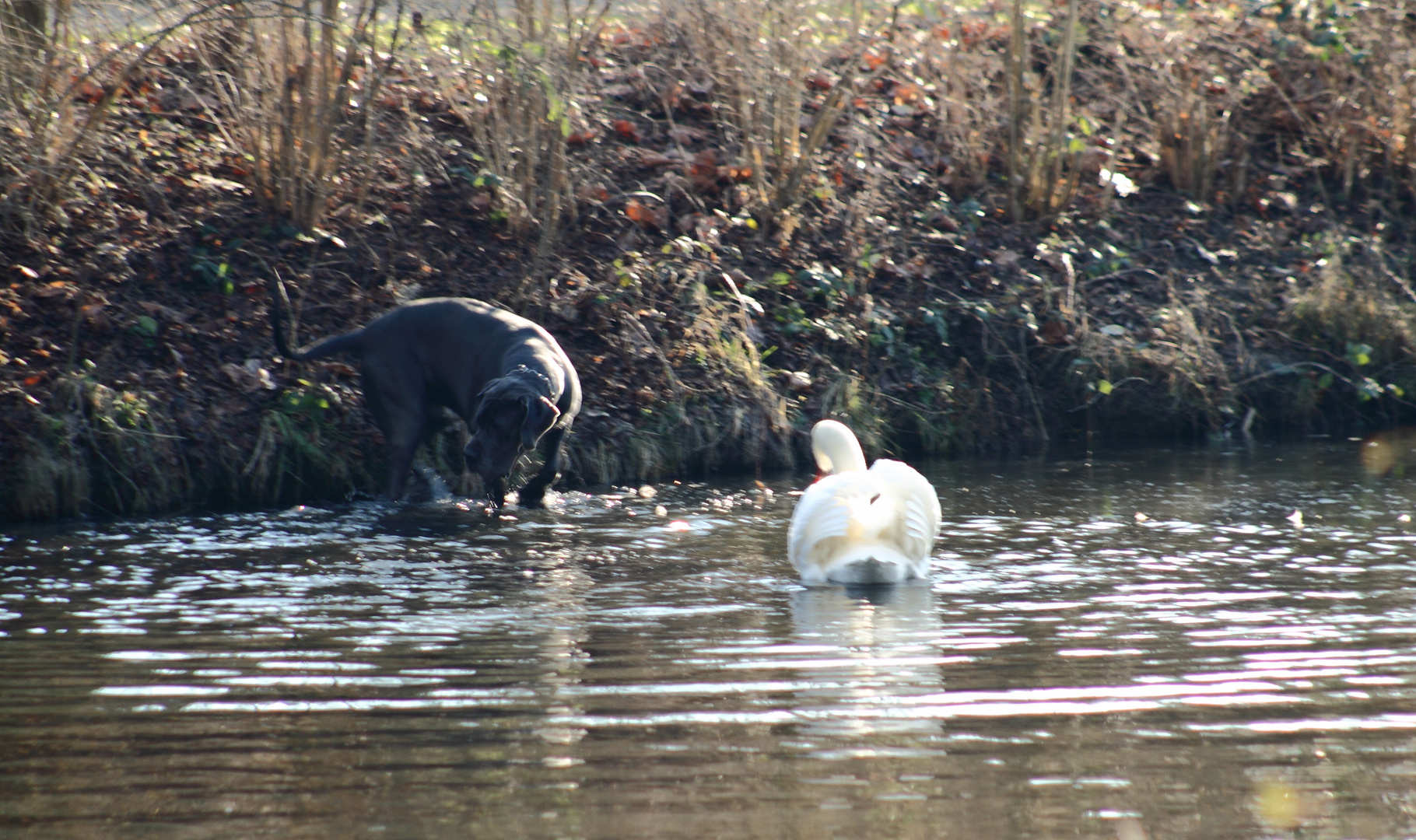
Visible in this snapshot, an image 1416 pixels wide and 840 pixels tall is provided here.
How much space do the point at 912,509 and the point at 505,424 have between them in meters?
2.66

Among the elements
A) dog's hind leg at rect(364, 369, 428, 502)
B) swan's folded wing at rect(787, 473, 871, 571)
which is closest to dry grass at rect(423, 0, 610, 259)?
dog's hind leg at rect(364, 369, 428, 502)

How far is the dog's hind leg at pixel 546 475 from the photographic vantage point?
26.6 ft

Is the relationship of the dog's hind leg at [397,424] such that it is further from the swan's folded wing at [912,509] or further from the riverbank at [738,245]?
the swan's folded wing at [912,509]

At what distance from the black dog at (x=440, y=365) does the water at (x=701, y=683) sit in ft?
3.15

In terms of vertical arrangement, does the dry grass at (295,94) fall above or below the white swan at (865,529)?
above

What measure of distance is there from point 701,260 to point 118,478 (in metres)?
4.89

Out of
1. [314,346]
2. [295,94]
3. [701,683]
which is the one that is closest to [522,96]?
[295,94]

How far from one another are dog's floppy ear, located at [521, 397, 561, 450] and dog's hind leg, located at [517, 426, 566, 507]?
1.63 ft

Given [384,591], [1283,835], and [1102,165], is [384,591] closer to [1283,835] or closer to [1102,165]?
[1283,835]

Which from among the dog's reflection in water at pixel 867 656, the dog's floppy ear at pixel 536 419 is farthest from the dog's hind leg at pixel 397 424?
the dog's reflection in water at pixel 867 656

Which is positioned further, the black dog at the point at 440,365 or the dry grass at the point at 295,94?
the dry grass at the point at 295,94

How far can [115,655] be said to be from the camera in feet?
15.3

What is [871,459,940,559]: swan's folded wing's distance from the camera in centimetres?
578

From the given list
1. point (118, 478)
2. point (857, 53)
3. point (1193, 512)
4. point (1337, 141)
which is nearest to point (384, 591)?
point (118, 478)
